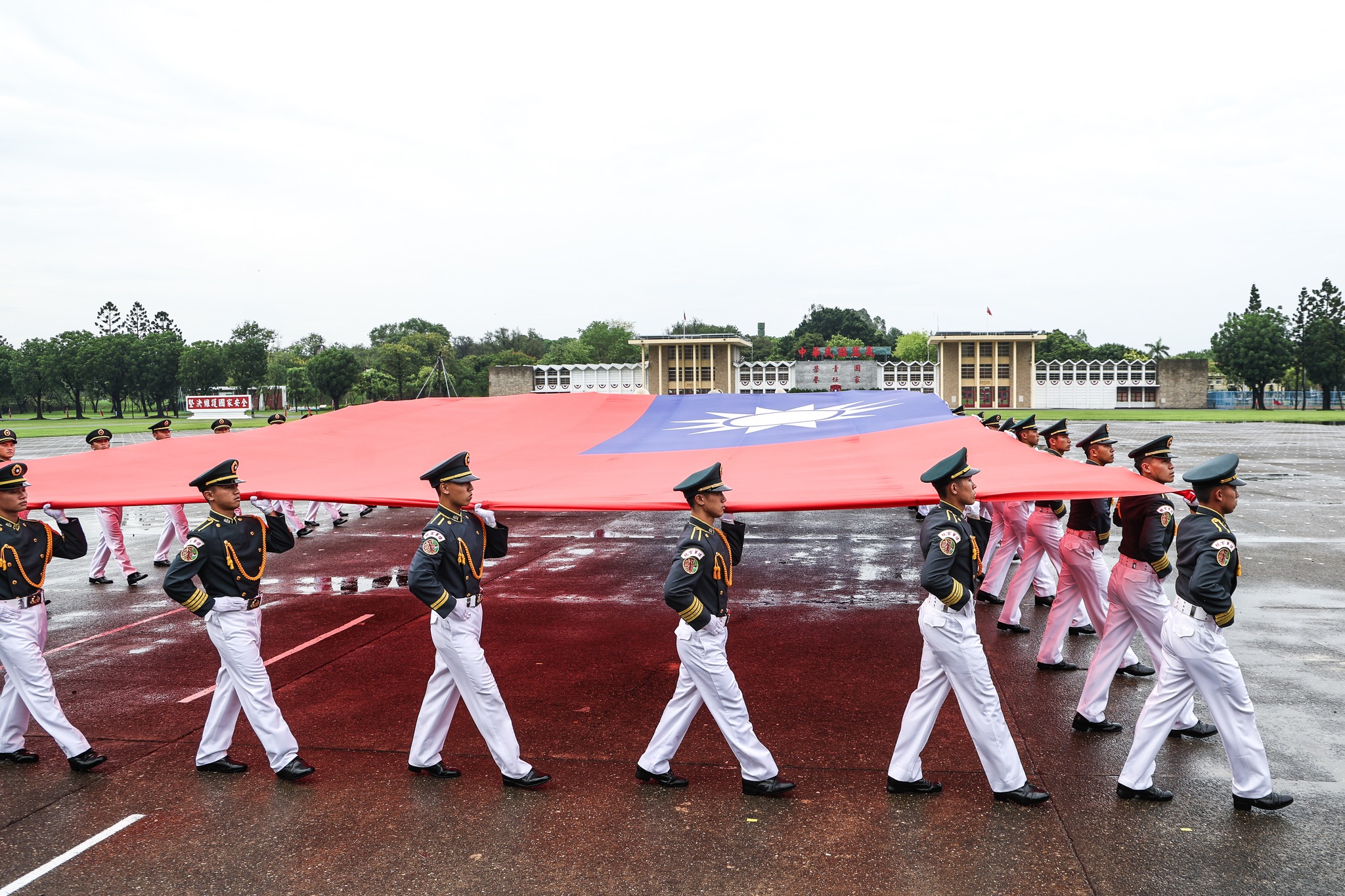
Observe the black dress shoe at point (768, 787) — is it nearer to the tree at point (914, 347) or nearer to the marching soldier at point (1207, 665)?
the marching soldier at point (1207, 665)

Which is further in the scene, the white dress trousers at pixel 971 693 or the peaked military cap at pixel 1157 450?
the peaked military cap at pixel 1157 450

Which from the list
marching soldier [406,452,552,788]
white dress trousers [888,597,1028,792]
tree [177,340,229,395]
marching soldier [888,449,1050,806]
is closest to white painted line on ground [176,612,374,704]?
marching soldier [406,452,552,788]

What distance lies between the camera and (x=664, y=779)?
5430 millimetres

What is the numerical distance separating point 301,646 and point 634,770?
16.1 feet

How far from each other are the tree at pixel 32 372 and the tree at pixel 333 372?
109ft

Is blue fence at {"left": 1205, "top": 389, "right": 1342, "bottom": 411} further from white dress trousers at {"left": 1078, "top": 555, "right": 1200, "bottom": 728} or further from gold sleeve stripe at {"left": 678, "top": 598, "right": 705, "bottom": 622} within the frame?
gold sleeve stripe at {"left": 678, "top": 598, "right": 705, "bottom": 622}

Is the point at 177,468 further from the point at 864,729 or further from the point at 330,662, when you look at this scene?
the point at 864,729

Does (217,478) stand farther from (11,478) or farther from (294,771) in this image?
(294,771)

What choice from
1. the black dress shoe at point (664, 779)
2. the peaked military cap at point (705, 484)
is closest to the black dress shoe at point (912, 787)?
the black dress shoe at point (664, 779)

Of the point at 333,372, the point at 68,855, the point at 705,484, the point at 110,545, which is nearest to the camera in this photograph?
the point at 68,855

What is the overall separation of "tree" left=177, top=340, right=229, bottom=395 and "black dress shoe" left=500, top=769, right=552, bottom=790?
295ft

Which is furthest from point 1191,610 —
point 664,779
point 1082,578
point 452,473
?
point 452,473

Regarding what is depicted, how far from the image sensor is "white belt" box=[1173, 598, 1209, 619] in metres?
4.96

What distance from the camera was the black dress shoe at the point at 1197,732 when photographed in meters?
6.11
